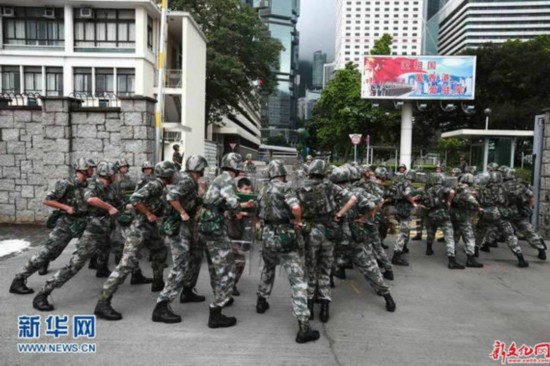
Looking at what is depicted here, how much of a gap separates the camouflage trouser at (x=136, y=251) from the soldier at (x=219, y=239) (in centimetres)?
97

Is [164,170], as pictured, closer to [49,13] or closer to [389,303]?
[389,303]

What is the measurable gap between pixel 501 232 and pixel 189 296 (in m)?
6.27

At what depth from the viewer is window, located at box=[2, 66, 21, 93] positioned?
22875 mm

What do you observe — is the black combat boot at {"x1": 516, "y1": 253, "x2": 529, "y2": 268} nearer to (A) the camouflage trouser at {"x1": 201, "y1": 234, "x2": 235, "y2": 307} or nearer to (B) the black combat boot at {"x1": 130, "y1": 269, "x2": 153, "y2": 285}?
(A) the camouflage trouser at {"x1": 201, "y1": 234, "x2": 235, "y2": 307}

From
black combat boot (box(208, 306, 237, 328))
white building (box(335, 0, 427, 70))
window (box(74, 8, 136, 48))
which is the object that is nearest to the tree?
window (box(74, 8, 136, 48))

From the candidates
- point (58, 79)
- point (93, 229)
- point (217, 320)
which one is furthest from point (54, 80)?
point (217, 320)

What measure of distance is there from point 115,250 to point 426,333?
489 centimetres

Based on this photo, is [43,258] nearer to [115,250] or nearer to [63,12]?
[115,250]

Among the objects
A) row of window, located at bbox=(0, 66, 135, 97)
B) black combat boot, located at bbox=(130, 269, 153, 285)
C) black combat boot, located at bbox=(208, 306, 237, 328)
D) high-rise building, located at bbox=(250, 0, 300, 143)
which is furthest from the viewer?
high-rise building, located at bbox=(250, 0, 300, 143)

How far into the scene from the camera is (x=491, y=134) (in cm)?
1900

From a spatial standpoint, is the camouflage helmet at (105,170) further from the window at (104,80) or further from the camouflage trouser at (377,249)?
the window at (104,80)

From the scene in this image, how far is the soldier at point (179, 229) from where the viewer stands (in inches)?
186

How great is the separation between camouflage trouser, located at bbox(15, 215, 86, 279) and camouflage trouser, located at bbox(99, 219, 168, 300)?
2.96ft

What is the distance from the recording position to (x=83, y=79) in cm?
2297
